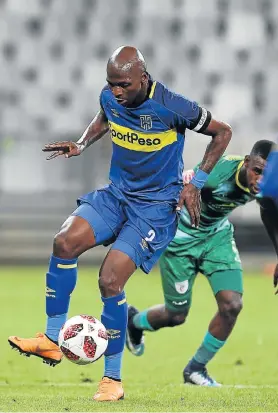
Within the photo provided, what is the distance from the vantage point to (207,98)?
993 inches

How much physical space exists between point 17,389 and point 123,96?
99.5 inches

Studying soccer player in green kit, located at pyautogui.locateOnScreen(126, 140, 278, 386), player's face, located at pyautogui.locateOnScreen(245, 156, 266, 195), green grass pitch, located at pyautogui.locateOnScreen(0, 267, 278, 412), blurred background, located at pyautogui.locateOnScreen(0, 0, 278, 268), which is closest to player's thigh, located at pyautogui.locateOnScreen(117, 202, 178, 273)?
player's face, located at pyautogui.locateOnScreen(245, 156, 266, 195)

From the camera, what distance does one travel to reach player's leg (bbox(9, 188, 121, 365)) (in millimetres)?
7492

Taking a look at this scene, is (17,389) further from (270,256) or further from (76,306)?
(270,256)

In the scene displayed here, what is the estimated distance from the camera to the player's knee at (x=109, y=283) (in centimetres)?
736

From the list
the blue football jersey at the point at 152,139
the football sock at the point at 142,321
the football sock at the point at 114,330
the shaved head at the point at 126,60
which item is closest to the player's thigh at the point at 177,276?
the football sock at the point at 142,321

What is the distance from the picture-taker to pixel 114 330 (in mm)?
7617

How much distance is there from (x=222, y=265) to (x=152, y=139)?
72.5 inches

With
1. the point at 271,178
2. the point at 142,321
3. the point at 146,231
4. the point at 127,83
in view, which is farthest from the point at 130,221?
the point at 142,321

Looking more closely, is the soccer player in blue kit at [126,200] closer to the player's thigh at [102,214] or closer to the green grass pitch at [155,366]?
the player's thigh at [102,214]

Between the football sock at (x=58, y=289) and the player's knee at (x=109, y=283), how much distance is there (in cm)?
32

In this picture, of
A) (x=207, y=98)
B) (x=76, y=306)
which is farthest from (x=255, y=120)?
(x=76, y=306)

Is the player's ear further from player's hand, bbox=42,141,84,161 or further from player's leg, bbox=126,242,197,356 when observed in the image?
player's leg, bbox=126,242,197,356

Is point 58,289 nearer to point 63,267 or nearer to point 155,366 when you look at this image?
point 63,267
